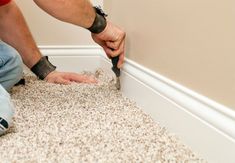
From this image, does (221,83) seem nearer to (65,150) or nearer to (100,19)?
(65,150)

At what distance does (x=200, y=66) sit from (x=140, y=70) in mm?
319

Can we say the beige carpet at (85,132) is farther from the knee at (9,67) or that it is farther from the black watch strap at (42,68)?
the black watch strap at (42,68)

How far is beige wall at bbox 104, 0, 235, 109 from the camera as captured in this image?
60cm

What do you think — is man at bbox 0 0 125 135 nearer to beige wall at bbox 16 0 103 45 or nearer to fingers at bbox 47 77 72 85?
fingers at bbox 47 77 72 85

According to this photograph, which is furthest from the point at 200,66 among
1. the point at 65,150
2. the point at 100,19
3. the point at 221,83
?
the point at 100,19

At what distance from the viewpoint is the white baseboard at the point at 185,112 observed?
59 centimetres

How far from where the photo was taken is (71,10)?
0.97 m

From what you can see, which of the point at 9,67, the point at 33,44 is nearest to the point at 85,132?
the point at 9,67

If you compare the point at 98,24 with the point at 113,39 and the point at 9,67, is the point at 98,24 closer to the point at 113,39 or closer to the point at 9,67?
the point at 113,39

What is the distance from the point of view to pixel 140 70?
3.21 feet

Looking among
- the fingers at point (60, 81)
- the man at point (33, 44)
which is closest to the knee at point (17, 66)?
the man at point (33, 44)

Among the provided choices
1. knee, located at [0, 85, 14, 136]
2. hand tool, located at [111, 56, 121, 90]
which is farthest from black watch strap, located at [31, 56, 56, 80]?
knee, located at [0, 85, 14, 136]

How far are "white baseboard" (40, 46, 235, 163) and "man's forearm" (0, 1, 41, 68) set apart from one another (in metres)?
0.40

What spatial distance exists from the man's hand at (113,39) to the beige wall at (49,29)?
1.63ft
